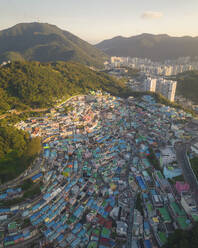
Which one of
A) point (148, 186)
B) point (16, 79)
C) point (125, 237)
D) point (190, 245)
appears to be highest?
point (16, 79)

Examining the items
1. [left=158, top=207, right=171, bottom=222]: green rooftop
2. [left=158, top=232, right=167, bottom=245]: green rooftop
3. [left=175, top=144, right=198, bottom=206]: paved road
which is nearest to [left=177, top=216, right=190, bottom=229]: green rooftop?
[left=158, top=207, right=171, bottom=222]: green rooftop

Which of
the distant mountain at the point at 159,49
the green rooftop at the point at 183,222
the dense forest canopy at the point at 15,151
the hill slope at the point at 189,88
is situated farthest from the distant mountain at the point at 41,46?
the green rooftop at the point at 183,222

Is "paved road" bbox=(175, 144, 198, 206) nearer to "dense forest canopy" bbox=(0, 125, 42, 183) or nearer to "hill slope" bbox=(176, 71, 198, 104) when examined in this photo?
"dense forest canopy" bbox=(0, 125, 42, 183)

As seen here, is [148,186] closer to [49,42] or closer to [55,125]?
[55,125]

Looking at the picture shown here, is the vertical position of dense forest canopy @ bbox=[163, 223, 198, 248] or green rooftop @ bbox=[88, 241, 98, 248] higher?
dense forest canopy @ bbox=[163, 223, 198, 248]

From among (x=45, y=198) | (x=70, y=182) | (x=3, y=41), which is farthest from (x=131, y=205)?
(x=3, y=41)

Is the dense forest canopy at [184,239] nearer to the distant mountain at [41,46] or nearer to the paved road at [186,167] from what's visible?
the paved road at [186,167]
